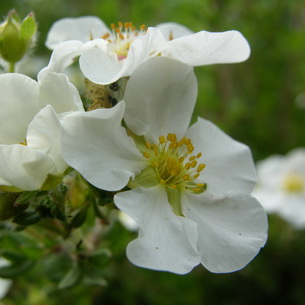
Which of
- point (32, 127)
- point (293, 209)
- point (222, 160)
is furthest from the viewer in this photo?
point (293, 209)

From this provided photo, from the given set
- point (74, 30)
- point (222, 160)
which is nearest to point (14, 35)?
point (74, 30)

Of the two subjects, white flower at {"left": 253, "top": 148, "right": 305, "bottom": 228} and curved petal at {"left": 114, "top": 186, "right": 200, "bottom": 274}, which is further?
white flower at {"left": 253, "top": 148, "right": 305, "bottom": 228}

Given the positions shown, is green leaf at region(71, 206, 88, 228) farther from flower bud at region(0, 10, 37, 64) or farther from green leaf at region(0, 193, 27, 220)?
flower bud at region(0, 10, 37, 64)

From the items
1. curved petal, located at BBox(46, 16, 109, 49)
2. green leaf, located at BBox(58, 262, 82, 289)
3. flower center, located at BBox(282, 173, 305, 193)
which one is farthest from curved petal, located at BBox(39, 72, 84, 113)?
flower center, located at BBox(282, 173, 305, 193)

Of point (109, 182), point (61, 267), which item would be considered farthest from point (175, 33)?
point (61, 267)

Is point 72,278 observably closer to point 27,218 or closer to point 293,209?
point 27,218
